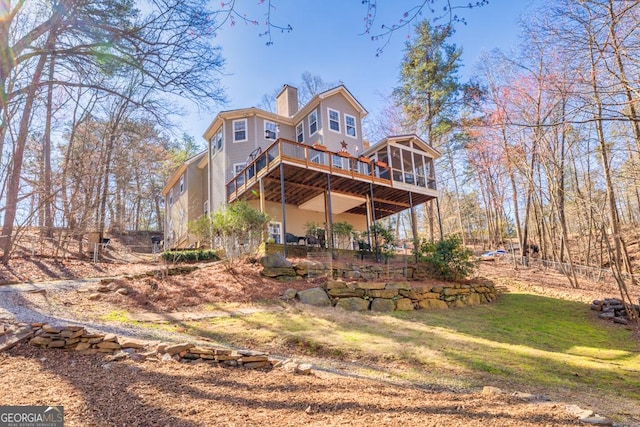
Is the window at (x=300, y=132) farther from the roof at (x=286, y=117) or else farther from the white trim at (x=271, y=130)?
the white trim at (x=271, y=130)

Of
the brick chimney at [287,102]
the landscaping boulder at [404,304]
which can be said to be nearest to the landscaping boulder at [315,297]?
the landscaping boulder at [404,304]

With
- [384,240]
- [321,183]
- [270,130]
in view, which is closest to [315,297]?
[384,240]

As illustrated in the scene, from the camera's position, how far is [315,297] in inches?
382

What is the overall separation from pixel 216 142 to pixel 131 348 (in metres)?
15.2

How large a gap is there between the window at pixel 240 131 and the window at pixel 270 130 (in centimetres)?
103

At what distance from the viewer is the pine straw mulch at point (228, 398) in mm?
3314

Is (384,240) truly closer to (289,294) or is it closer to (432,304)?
(432,304)

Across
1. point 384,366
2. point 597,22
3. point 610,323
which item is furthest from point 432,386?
point 610,323

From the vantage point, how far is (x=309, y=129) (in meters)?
18.2

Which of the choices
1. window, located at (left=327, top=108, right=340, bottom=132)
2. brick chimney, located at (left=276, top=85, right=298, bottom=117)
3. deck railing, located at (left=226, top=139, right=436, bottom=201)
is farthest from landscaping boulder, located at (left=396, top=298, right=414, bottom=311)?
brick chimney, located at (left=276, top=85, right=298, bottom=117)

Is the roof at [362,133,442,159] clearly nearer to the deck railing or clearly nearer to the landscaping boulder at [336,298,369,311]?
the deck railing

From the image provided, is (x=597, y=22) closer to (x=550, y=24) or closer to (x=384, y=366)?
(x=550, y=24)

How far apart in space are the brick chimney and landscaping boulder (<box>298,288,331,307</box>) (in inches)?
486

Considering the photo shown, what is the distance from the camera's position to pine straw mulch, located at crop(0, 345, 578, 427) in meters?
3.31
